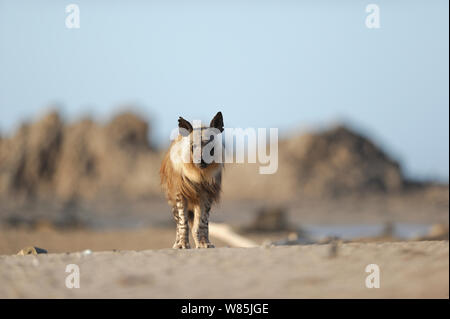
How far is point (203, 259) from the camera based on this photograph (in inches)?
245

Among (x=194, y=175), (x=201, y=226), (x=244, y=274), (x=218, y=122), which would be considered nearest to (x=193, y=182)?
(x=194, y=175)

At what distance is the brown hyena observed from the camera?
8586 millimetres

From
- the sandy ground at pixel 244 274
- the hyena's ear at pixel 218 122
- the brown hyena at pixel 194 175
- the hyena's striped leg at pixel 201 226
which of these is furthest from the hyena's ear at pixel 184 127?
the sandy ground at pixel 244 274

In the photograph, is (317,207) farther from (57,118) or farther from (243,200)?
(57,118)

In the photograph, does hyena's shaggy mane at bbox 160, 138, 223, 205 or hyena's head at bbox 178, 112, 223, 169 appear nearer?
hyena's head at bbox 178, 112, 223, 169

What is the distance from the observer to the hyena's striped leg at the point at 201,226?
9.06m

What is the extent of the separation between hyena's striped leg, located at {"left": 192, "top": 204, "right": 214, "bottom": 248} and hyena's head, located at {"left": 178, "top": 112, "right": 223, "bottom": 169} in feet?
2.63

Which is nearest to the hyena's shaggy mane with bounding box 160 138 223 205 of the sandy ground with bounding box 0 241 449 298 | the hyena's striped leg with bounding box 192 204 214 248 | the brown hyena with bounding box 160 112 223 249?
the brown hyena with bounding box 160 112 223 249

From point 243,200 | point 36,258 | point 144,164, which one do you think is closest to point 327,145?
point 243,200

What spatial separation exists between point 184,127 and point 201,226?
1527 millimetres

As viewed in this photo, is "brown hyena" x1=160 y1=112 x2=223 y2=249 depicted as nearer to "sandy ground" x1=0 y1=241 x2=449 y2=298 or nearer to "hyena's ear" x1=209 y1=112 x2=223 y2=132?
"hyena's ear" x1=209 y1=112 x2=223 y2=132

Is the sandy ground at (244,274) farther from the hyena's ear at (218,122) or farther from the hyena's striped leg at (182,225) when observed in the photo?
the hyena's ear at (218,122)

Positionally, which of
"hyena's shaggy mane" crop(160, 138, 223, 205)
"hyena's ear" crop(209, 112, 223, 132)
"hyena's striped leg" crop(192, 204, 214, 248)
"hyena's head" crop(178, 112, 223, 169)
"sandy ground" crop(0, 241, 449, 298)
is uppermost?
"hyena's ear" crop(209, 112, 223, 132)
